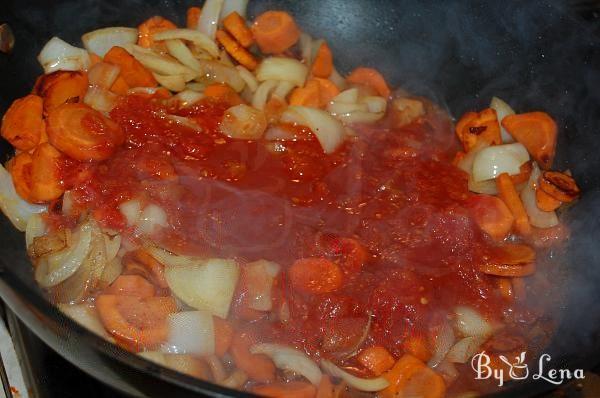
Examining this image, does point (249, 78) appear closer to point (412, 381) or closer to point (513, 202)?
point (513, 202)

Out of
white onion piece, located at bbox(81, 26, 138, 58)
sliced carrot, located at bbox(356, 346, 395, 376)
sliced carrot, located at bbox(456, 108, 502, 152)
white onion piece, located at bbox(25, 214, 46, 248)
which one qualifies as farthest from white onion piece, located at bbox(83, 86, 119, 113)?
sliced carrot, located at bbox(456, 108, 502, 152)

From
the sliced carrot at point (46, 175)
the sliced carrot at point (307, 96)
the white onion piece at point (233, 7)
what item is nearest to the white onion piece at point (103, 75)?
the sliced carrot at point (46, 175)

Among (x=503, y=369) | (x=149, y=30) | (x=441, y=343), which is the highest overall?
(x=149, y=30)

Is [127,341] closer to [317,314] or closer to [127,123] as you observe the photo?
[317,314]

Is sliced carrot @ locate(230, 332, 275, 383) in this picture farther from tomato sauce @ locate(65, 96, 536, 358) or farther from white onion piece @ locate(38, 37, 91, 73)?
white onion piece @ locate(38, 37, 91, 73)

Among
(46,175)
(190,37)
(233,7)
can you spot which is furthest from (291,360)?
(233,7)

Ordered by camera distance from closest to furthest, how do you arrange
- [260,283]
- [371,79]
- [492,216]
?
[260,283] → [492,216] → [371,79]

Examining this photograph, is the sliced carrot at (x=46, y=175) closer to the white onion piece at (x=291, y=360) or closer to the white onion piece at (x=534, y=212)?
the white onion piece at (x=291, y=360)
